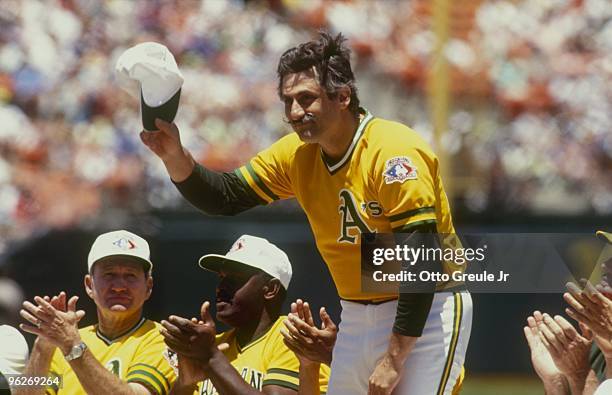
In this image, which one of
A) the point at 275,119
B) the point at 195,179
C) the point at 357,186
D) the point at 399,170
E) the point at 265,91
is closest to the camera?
the point at 399,170

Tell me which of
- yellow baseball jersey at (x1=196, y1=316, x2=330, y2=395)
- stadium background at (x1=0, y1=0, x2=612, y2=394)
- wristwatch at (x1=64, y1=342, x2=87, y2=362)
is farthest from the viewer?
stadium background at (x1=0, y1=0, x2=612, y2=394)

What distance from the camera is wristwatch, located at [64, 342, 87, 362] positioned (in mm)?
3676

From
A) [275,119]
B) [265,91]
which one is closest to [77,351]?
[275,119]

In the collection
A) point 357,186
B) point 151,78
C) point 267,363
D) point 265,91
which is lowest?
point 267,363

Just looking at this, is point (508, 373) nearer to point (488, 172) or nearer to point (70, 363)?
point (488, 172)

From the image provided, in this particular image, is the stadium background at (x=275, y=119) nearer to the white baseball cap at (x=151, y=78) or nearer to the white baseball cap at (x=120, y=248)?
the white baseball cap at (x=120, y=248)

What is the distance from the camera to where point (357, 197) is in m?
3.48

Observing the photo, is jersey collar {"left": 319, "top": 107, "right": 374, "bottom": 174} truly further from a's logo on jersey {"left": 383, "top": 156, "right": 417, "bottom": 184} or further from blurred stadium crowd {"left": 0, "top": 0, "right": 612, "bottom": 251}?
blurred stadium crowd {"left": 0, "top": 0, "right": 612, "bottom": 251}

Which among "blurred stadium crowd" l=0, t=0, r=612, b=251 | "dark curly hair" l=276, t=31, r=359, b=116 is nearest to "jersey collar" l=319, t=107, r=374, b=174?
"dark curly hair" l=276, t=31, r=359, b=116

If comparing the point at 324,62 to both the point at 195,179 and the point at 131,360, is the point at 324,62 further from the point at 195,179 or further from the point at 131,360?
the point at 131,360

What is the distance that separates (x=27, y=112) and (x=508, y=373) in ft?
11.6

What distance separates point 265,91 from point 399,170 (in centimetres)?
441

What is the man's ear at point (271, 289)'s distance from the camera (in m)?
4.00

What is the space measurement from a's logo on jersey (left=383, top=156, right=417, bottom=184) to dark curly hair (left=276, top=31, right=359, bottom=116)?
0.29m
